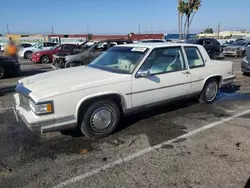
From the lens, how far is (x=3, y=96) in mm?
7672

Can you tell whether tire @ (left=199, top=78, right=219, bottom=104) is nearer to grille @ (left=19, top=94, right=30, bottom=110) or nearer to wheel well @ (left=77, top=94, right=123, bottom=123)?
wheel well @ (left=77, top=94, right=123, bottom=123)

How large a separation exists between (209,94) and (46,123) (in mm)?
4227

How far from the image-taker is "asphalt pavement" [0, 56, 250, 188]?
3.07m

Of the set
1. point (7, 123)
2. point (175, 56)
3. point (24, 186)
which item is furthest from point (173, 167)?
point (7, 123)

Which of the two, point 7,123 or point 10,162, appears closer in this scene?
point 10,162

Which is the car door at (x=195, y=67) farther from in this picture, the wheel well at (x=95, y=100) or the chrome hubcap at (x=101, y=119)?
the chrome hubcap at (x=101, y=119)

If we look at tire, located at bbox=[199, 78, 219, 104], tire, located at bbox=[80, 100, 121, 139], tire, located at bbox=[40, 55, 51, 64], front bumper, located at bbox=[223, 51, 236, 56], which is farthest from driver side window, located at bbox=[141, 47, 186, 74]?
front bumper, located at bbox=[223, 51, 236, 56]

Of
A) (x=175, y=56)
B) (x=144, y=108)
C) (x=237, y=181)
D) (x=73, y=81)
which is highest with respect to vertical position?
(x=175, y=56)

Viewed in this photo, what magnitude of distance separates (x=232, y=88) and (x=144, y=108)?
15.8 feet

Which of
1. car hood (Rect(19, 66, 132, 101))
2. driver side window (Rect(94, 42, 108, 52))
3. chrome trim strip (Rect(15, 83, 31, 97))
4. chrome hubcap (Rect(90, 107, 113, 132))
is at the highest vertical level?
driver side window (Rect(94, 42, 108, 52))

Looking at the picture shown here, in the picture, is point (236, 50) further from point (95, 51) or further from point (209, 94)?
point (209, 94)

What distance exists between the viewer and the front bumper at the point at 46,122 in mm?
3619

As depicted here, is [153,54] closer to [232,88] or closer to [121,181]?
[121,181]

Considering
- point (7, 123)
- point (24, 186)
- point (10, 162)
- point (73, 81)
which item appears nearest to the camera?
point (24, 186)
